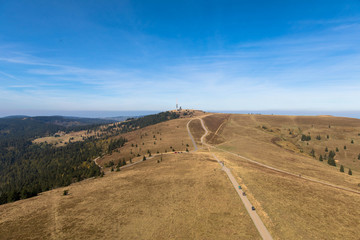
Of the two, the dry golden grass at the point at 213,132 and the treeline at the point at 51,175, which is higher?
the dry golden grass at the point at 213,132

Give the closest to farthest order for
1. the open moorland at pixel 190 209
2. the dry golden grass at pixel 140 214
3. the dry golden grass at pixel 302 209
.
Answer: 1. the dry golden grass at pixel 302 209
2. the dry golden grass at pixel 140 214
3. the open moorland at pixel 190 209

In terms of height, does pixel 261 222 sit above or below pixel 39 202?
above

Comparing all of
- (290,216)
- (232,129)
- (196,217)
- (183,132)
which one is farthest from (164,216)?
(232,129)

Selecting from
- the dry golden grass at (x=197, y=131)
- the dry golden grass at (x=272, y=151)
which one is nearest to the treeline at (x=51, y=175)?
the dry golden grass at (x=197, y=131)

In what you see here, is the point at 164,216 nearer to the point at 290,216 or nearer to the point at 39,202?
the point at 290,216

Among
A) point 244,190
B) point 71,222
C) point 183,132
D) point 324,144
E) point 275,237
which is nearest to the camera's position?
point 275,237

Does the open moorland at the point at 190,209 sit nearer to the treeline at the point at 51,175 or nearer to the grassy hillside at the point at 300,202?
the grassy hillside at the point at 300,202

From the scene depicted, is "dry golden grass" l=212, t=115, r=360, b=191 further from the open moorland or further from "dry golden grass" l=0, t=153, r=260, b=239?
"dry golden grass" l=0, t=153, r=260, b=239
